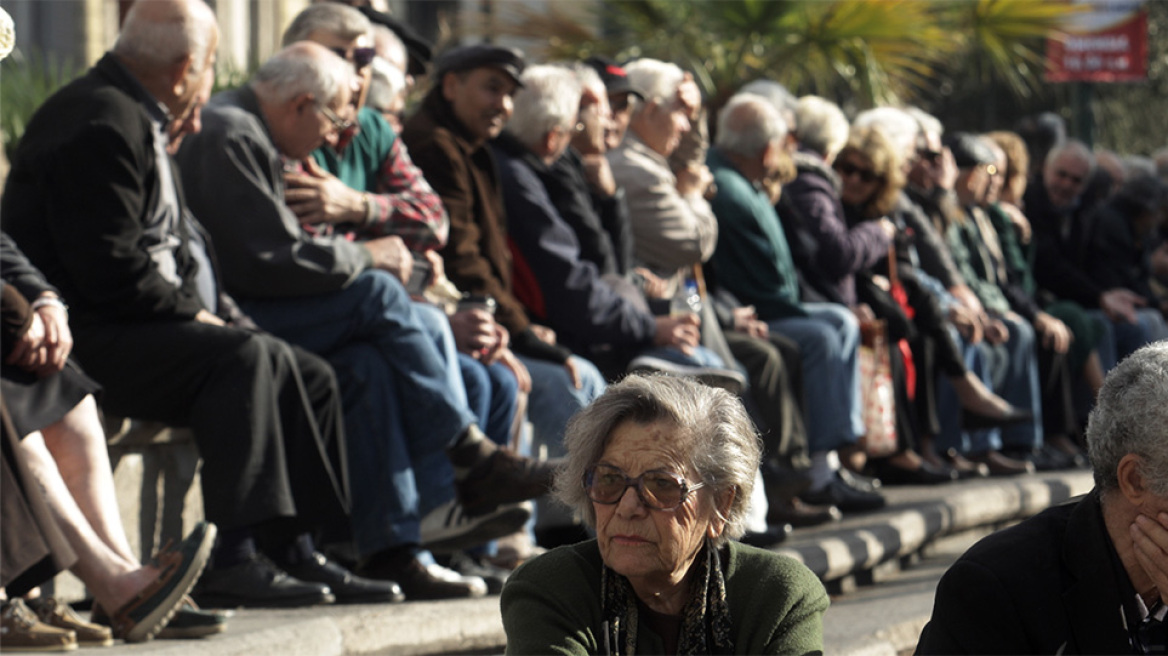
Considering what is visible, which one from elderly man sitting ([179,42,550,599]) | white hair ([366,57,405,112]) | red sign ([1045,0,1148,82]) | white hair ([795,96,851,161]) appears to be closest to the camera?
elderly man sitting ([179,42,550,599])

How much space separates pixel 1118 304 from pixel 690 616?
10.4m

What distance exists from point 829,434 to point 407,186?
3.16 m

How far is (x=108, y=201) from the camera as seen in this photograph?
584 centimetres

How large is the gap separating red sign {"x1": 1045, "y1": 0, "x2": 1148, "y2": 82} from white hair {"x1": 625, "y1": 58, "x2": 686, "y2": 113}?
376 inches

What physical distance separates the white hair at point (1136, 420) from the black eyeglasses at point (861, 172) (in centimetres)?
706

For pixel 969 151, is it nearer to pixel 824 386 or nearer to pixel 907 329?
pixel 907 329

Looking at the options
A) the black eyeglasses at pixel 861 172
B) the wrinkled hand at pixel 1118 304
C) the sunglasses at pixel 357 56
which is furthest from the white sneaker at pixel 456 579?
the wrinkled hand at pixel 1118 304

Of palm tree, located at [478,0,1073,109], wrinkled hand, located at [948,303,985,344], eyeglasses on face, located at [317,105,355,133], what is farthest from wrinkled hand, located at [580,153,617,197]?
palm tree, located at [478,0,1073,109]

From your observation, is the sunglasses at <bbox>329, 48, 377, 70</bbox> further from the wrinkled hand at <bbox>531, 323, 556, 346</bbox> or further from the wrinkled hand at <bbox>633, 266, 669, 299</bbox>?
the wrinkled hand at <bbox>633, 266, 669, 299</bbox>

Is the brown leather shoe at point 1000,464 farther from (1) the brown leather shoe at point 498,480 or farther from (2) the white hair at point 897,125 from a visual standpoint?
(1) the brown leather shoe at point 498,480

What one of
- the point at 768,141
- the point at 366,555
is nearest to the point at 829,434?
the point at 768,141

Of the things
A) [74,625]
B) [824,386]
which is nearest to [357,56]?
[74,625]

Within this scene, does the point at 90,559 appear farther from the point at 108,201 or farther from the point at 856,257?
the point at 856,257

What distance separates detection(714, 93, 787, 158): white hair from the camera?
948 cm
